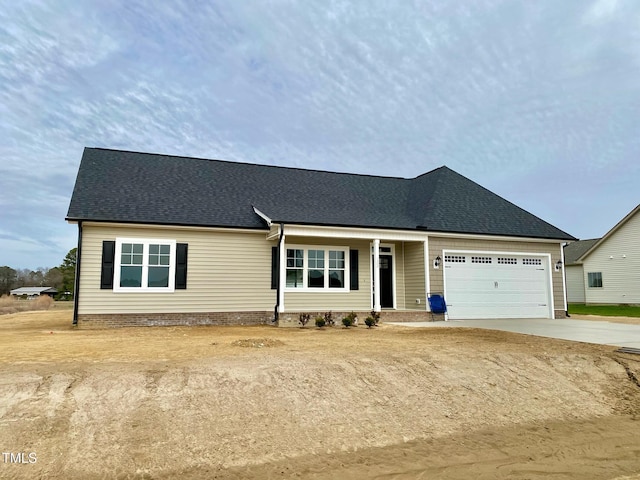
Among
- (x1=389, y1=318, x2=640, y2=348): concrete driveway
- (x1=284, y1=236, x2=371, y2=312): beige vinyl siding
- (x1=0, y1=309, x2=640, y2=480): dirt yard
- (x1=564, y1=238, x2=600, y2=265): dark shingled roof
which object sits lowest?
(x1=0, y1=309, x2=640, y2=480): dirt yard

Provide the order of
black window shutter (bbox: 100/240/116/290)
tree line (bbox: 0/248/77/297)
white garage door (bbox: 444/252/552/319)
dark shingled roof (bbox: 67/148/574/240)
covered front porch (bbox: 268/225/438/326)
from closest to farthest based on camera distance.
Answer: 1. black window shutter (bbox: 100/240/116/290)
2. dark shingled roof (bbox: 67/148/574/240)
3. covered front porch (bbox: 268/225/438/326)
4. white garage door (bbox: 444/252/552/319)
5. tree line (bbox: 0/248/77/297)

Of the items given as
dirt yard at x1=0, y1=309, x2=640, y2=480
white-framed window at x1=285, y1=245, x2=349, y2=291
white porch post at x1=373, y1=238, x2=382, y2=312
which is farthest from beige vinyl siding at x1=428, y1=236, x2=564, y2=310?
dirt yard at x1=0, y1=309, x2=640, y2=480

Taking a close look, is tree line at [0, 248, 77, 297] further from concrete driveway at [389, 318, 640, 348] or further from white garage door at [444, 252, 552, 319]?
concrete driveway at [389, 318, 640, 348]

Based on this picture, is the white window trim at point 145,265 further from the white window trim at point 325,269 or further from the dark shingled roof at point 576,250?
the dark shingled roof at point 576,250

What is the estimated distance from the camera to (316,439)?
5305 mm

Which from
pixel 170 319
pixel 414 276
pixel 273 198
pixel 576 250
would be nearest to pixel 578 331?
pixel 414 276

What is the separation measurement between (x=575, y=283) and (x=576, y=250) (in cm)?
383

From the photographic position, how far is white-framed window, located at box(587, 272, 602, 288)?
3086 centimetres

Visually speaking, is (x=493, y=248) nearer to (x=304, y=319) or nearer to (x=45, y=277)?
(x=304, y=319)

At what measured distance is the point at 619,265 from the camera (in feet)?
96.5

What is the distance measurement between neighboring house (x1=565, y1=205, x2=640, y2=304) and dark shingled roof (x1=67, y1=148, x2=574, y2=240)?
15.2 m

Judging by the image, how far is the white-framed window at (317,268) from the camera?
15.2 m

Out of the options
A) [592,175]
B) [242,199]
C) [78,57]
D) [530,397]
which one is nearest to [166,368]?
[530,397]

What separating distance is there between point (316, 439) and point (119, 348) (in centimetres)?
497
